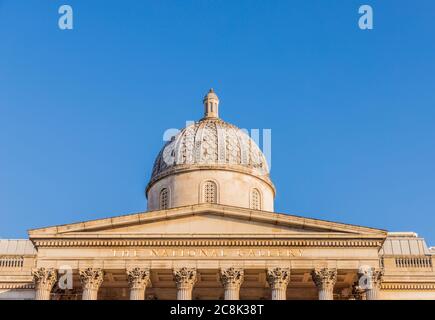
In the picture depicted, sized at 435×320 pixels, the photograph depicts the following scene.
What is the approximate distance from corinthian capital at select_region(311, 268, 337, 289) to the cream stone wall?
10.6 metres

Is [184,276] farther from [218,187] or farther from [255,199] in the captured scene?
[255,199]

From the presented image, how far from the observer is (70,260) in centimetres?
4975

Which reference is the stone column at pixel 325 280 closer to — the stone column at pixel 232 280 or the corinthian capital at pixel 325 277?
the corinthian capital at pixel 325 277

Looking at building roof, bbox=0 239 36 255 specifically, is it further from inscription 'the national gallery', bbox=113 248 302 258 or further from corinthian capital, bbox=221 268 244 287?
corinthian capital, bbox=221 268 244 287

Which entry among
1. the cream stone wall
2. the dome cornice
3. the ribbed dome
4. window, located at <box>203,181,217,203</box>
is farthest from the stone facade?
the ribbed dome

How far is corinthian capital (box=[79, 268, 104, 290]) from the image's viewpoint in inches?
1941

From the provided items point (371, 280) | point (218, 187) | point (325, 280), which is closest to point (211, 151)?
point (218, 187)

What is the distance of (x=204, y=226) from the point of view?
50.8m

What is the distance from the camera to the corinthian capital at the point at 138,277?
49.1 metres

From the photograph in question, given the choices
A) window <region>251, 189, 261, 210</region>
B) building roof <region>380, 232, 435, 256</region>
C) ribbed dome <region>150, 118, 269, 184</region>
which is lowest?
building roof <region>380, 232, 435, 256</region>

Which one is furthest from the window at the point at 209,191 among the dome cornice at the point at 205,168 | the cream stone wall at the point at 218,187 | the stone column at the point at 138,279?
the stone column at the point at 138,279
